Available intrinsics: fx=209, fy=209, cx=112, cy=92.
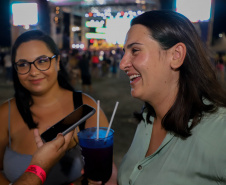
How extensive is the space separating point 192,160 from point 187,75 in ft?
1.82

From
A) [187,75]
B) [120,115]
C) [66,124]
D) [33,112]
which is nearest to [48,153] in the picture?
[66,124]

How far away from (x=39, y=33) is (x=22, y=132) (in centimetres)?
92

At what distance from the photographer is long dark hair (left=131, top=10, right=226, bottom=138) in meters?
1.36

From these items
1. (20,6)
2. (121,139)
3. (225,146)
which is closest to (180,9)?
(121,139)

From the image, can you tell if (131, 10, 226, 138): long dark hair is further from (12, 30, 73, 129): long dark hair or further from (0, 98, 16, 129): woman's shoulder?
(0, 98, 16, 129): woman's shoulder

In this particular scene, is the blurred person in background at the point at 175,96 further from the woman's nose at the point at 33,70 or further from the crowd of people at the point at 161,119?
the woman's nose at the point at 33,70

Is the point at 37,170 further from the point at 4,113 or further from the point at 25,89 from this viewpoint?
the point at 25,89

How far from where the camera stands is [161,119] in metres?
1.61

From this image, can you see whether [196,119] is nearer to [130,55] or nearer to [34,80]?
[130,55]

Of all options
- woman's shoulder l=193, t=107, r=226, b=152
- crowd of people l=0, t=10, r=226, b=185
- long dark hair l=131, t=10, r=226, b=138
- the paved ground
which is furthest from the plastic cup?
the paved ground

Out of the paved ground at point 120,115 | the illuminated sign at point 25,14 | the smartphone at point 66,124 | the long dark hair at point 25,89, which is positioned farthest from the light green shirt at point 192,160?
the illuminated sign at point 25,14

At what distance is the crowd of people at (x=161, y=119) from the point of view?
4.06 feet

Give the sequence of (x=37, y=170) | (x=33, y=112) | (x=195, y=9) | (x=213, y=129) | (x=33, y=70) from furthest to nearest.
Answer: (x=195, y=9)
(x=33, y=112)
(x=33, y=70)
(x=37, y=170)
(x=213, y=129)

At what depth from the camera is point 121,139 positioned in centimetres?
490
